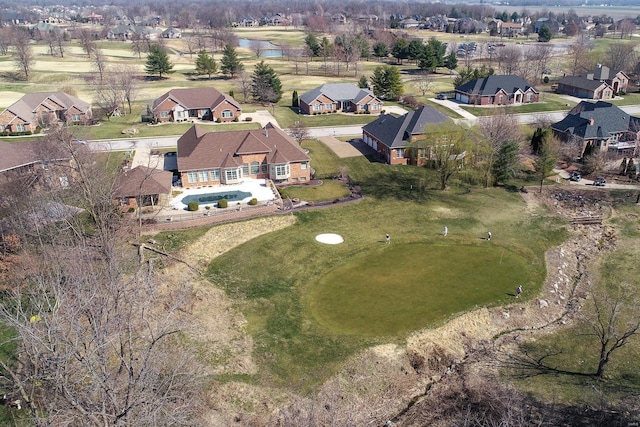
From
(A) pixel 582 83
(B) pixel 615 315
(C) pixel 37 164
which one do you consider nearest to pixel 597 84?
(A) pixel 582 83

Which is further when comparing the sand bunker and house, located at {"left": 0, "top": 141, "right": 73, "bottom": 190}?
house, located at {"left": 0, "top": 141, "right": 73, "bottom": 190}

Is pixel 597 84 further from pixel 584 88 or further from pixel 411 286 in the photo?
pixel 411 286

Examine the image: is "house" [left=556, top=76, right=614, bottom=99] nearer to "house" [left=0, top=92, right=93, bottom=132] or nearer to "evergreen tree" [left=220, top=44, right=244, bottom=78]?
"evergreen tree" [left=220, top=44, right=244, bottom=78]

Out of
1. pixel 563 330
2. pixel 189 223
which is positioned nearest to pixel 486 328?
pixel 563 330

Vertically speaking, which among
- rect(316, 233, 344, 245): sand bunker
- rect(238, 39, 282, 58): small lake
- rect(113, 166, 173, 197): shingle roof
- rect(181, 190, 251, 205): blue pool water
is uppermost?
rect(238, 39, 282, 58): small lake

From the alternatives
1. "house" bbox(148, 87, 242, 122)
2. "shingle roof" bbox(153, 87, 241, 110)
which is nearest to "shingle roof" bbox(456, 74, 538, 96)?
"house" bbox(148, 87, 242, 122)

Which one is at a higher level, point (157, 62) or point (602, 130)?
point (157, 62)
